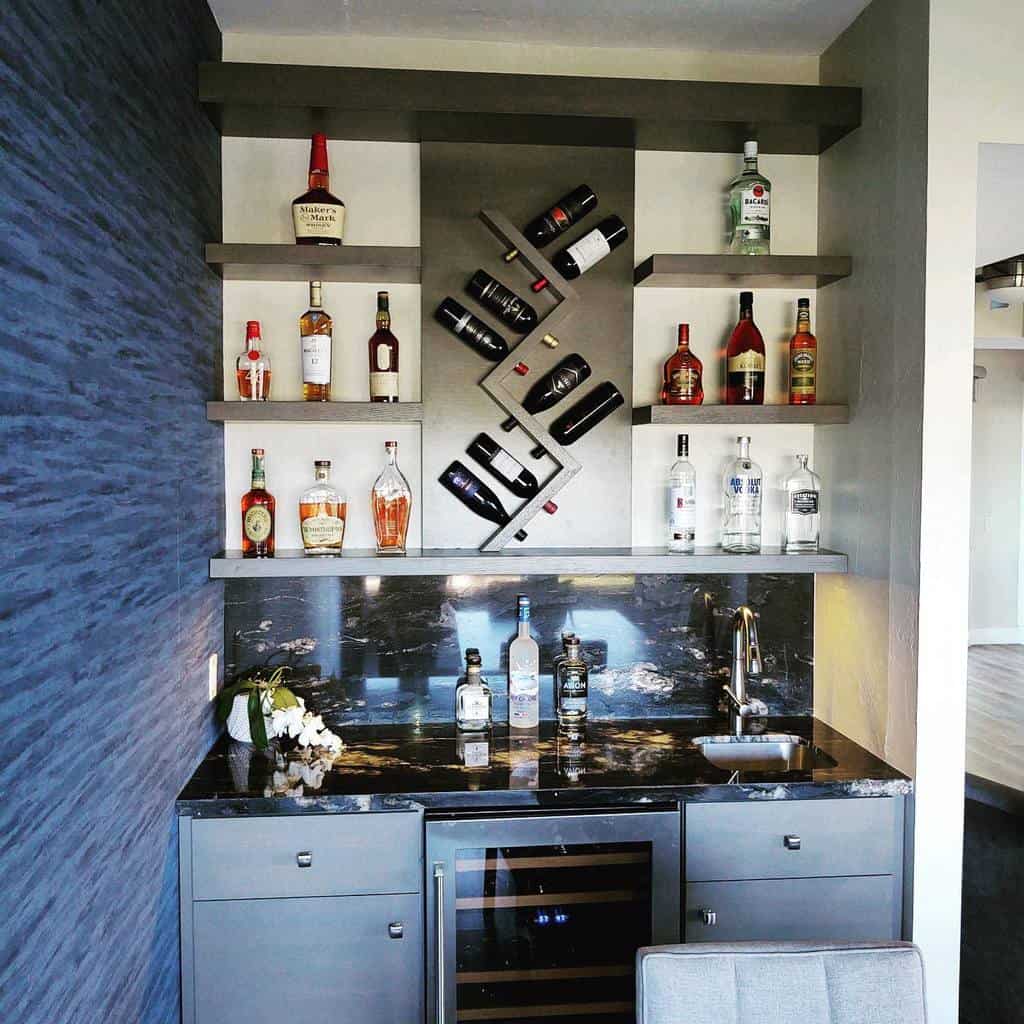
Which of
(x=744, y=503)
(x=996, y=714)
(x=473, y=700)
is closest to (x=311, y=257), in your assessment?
(x=473, y=700)

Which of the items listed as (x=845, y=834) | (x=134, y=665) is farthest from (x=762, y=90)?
(x=134, y=665)

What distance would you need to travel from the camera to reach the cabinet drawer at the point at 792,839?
1996 mm

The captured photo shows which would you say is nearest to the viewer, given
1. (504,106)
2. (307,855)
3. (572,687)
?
(307,855)

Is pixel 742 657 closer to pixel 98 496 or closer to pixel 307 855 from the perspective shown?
pixel 307 855

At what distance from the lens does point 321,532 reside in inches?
90.1

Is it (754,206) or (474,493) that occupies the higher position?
(754,206)

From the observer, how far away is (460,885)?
1.95 metres

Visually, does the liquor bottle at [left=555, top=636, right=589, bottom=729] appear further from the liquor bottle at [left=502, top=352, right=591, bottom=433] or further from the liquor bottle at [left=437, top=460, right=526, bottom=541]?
the liquor bottle at [left=502, top=352, right=591, bottom=433]

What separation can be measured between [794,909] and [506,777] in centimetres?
70

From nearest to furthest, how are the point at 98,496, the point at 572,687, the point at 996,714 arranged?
the point at 98,496
the point at 572,687
the point at 996,714

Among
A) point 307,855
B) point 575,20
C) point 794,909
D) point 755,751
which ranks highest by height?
point 575,20

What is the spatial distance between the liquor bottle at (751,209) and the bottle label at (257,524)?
1410 millimetres

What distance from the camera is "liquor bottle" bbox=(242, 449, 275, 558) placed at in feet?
7.48

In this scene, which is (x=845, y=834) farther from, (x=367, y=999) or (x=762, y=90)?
(x=762, y=90)
